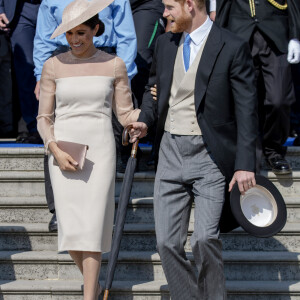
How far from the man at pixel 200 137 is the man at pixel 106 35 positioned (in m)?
1.40

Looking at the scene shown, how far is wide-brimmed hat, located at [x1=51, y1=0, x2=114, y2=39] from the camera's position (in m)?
5.33

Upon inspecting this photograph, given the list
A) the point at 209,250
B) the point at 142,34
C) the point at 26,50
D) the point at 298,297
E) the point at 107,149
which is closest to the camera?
the point at 209,250

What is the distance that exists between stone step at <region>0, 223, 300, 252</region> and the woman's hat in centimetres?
118

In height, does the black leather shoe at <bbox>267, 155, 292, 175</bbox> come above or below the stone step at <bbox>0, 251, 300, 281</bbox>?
above

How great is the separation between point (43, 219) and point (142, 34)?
1785 millimetres

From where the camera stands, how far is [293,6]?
22.0 ft

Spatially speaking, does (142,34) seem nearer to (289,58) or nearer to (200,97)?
(289,58)

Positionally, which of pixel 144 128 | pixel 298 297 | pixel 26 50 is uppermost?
pixel 144 128

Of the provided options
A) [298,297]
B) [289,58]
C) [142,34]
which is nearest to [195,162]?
[298,297]

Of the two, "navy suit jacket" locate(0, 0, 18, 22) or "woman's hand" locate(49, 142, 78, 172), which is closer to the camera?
"woman's hand" locate(49, 142, 78, 172)

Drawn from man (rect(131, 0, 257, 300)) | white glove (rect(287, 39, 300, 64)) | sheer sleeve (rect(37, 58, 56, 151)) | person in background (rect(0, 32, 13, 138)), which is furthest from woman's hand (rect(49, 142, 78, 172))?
person in background (rect(0, 32, 13, 138))

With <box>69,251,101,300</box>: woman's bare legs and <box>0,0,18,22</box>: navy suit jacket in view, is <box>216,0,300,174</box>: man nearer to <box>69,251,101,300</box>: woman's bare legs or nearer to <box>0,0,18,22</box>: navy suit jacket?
<box>69,251,101,300</box>: woman's bare legs

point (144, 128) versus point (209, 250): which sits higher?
point (144, 128)

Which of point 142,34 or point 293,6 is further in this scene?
point 142,34
